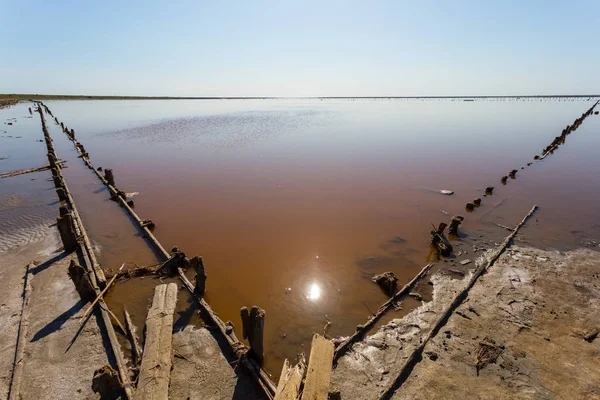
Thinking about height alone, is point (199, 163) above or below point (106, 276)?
above

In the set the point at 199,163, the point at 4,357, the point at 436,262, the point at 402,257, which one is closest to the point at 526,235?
the point at 436,262

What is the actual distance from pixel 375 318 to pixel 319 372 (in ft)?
11.3

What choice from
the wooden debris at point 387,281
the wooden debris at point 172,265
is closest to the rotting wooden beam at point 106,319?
the wooden debris at point 172,265

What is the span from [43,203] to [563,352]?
23.3m

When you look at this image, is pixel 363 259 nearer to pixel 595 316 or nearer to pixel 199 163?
pixel 595 316

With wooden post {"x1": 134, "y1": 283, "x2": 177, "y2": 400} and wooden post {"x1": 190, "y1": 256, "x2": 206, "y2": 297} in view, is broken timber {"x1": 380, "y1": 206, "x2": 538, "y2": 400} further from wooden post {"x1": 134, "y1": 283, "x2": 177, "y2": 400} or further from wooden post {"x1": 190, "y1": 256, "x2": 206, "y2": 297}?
wooden post {"x1": 190, "y1": 256, "x2": 206, "y2": 297}

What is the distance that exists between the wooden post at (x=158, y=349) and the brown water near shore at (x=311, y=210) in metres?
1.47

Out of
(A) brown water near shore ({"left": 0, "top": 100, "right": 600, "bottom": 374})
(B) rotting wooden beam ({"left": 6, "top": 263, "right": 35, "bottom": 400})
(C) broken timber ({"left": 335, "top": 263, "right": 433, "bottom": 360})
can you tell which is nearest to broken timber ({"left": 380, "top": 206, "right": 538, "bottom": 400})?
(C) broken timber ({"left": 335, "top": 263, "right": 433, "bottom": 360})

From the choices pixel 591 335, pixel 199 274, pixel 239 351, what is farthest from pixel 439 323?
pixel 199 274

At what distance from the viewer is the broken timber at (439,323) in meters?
6.40

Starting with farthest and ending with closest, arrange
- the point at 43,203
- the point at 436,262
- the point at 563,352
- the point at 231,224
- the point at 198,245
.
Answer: the point at 43,203 < the point at 231,224 < the point at 198,245 < the point at 436,262 < the point at 563,352

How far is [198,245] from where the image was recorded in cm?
1265

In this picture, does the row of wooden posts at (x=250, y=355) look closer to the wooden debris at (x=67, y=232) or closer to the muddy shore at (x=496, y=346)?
the muddy shore at (x=496, y=346)

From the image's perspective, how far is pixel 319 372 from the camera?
5.46m
